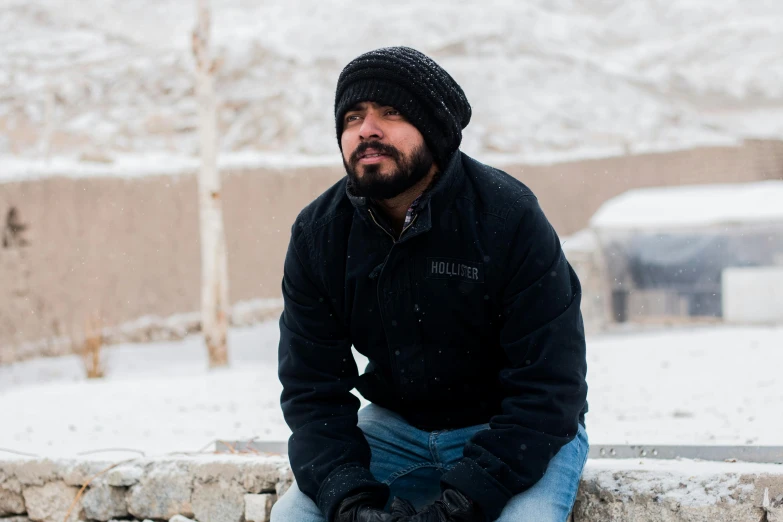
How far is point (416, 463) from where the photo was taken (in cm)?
201

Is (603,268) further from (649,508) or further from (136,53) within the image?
(136,53)

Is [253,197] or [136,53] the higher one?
[136,53]

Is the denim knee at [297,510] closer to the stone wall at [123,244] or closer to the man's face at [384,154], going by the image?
the man's face at [384,154]

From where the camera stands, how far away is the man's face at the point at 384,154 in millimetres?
1885

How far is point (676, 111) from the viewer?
98.8ft

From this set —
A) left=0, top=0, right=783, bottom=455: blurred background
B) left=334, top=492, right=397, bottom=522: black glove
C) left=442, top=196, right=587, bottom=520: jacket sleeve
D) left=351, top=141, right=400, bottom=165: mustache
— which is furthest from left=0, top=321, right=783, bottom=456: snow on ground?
left=351, top=141, right=400, bottom=165: mustache

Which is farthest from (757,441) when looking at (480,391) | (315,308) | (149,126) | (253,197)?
(149,126)

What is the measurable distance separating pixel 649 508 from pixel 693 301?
11.7m

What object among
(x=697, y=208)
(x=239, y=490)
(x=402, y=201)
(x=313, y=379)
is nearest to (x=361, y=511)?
(x=313, y=379)

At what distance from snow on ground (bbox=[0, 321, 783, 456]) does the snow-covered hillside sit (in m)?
7.78

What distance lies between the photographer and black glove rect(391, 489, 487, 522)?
1715 mm

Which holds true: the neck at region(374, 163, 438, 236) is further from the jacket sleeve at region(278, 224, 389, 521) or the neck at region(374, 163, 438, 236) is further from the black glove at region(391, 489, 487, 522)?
the black glove at region(391, 489, 487, 522)

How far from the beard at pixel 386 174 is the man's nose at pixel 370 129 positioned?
15 mm

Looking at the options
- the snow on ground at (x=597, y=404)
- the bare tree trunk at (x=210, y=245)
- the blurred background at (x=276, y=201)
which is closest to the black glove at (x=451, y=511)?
the snow on ground at (x=597, y=404)
